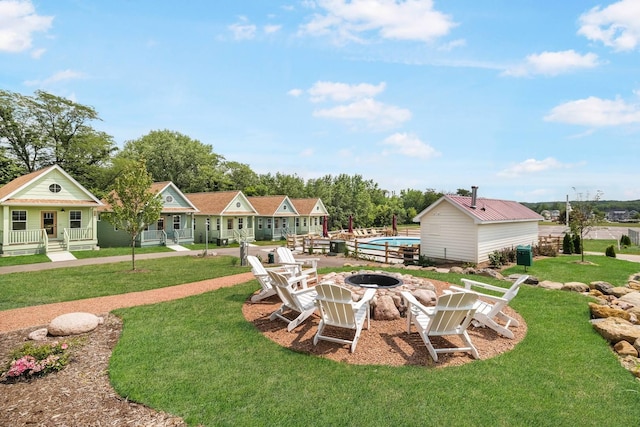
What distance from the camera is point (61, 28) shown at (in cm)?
991

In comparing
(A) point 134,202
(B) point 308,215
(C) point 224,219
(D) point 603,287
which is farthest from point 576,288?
(B) point 308,215

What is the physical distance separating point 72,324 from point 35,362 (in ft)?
6.23

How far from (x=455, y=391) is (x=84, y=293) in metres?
10.6

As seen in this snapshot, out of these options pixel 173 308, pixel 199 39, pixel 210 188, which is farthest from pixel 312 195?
pixel 173 308

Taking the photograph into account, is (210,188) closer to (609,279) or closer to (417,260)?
(417,260)

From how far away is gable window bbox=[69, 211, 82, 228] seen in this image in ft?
67.5

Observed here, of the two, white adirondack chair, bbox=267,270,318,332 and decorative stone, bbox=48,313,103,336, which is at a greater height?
white adirondack chair, bbox=267,270,318,332

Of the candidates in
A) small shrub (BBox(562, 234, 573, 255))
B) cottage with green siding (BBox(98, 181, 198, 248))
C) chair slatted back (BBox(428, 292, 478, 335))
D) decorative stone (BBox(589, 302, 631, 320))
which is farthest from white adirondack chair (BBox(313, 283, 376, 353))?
small shrub (BBox(562, 234, 573, 255))

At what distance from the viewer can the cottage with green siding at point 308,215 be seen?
116 feet

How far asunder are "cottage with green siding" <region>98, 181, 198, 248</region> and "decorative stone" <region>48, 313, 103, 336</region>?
56.2ft

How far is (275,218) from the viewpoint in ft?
109

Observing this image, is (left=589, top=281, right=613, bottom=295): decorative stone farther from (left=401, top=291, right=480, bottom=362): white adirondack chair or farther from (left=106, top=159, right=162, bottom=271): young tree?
(left=106, top=159, right=162, bottom=271): young tree

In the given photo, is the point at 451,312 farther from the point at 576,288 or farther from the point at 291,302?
the point at 576,288

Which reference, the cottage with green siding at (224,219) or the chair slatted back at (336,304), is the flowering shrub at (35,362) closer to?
the chair slatted back at (336,304)
